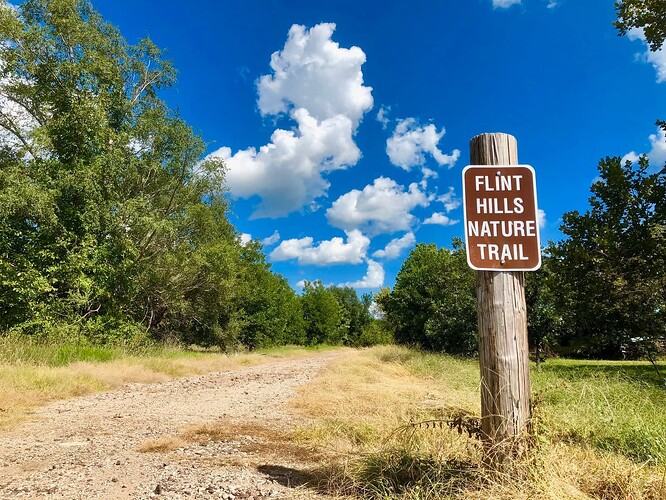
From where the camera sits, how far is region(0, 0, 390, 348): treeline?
1449 centimetres

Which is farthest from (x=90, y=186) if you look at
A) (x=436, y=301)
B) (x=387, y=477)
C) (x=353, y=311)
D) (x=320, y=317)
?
(x=353, y=311)

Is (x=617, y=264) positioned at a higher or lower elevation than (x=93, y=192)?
lower

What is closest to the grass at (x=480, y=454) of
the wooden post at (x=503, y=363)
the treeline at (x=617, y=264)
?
the wooden post at (x=503, y=363)

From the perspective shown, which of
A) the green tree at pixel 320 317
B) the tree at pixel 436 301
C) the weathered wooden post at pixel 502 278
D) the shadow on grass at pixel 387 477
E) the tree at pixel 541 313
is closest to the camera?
the shadow on grass at pixel 387 477

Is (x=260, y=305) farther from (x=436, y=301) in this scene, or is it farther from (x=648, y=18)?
(x=648, y=18)

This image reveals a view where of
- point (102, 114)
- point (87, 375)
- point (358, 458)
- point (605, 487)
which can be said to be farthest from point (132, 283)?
point (605, 487)

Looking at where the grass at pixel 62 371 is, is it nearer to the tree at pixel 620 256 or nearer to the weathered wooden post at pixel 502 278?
the weathered wooden post at pixel 502 278

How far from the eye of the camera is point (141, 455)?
4.15 meters

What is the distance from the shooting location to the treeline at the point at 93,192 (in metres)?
14.5

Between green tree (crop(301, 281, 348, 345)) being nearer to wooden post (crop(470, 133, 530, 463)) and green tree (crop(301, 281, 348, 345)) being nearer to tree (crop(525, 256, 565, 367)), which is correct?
tree (crop(525, 256, 565, 367))

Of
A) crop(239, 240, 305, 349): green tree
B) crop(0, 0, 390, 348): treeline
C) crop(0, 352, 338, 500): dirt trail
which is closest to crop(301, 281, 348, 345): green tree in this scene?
crop(239, 240, 305, 349): green tree

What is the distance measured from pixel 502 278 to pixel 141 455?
3825 mm

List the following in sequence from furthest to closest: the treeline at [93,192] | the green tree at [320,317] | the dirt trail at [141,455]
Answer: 1. the green tree at [320,317]
2. the treeline at [93,192]
3. the dirt trail at [141,455]

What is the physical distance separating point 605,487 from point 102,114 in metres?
19.2
